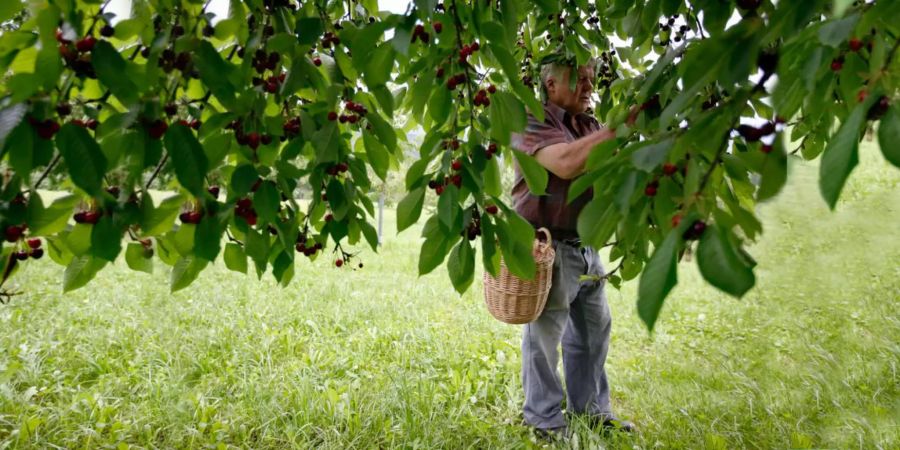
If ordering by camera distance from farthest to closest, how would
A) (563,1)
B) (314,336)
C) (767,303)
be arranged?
(767,303) < (314,336) < (563,1)

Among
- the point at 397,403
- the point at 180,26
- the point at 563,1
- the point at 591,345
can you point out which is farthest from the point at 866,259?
the point at 180,26

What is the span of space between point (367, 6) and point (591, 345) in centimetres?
183

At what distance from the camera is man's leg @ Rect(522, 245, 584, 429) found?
2.33 metres

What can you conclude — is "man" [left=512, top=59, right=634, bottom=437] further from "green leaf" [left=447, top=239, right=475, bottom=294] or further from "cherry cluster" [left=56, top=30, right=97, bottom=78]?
"cherry cluster" [left=56, top=30, right=97, bottom=78]

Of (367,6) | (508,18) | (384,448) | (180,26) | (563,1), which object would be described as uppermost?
(563,1)

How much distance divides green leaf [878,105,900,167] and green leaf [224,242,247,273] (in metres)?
1.16

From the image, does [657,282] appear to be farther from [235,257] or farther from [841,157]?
[235,257]

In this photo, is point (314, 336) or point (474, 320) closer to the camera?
point (314, 336)

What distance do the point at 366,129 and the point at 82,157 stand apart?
68 cm

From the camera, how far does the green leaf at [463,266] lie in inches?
45.6

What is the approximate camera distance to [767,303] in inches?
158

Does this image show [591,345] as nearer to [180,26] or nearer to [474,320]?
[474,320]

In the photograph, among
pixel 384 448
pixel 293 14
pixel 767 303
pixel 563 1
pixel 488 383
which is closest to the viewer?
pixel 293 14

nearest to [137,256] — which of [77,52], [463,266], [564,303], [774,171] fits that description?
[77,52]
